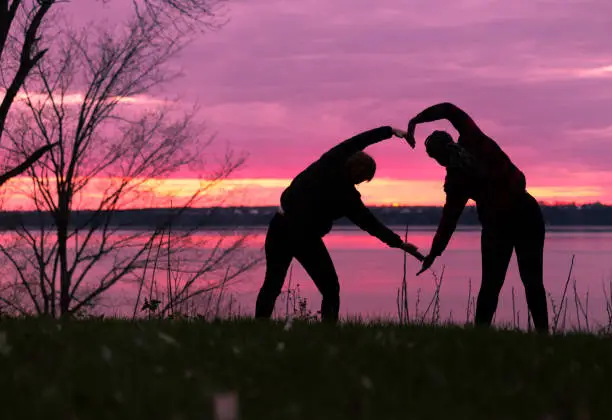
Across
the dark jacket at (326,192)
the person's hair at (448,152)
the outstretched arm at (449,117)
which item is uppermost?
the outstretched arm at (449,117)

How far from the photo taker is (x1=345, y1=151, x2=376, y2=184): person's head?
24.3ft

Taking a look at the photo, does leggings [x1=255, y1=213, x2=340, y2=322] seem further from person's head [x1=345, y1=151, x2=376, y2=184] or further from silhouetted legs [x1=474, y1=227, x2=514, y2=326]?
silhouetted legs [x1=474, y1=227, x2=514, y2=326]

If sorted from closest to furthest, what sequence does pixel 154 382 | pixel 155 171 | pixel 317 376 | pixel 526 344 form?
pixel 154 382 → pixel 317 376 → pixel 526 344 → pixel 155 171

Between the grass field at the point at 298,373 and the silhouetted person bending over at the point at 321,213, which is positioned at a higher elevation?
the silhouetted person bending over at the point at 321,213

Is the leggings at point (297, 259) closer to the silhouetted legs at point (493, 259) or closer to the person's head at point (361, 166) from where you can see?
the person's head at point (361, 166)

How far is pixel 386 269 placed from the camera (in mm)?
87000

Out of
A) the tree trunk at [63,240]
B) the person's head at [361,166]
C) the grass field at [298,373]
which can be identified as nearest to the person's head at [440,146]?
the person's head at [361,166]

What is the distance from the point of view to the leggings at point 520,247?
765cm

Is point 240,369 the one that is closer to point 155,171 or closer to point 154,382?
point 154,382

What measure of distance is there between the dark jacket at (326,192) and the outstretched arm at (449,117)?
318mm

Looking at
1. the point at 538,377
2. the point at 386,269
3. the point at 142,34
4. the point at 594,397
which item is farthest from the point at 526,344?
the point at 386,269

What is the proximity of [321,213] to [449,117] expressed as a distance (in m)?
1.55

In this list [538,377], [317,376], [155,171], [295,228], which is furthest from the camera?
[155,171]

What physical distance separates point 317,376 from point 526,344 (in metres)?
2.28
